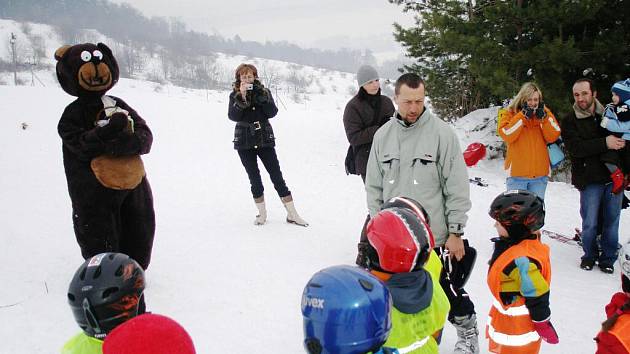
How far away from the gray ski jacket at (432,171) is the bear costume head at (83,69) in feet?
7.70

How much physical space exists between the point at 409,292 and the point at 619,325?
1035 mm

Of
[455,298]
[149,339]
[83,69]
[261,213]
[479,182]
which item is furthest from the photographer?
[479,182]

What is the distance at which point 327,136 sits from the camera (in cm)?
1465

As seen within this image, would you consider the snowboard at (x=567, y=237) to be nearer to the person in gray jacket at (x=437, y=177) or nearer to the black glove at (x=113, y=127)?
the person in gray jacket at (x=437, y=177)

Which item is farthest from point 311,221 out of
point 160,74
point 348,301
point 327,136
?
point 160,74

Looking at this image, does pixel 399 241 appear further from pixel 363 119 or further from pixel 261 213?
pixel 261 213

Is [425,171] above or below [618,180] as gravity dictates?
above

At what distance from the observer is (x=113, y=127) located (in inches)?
132

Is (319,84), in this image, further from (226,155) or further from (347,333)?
(347,333)

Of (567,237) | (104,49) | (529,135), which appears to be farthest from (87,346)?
(567,237)

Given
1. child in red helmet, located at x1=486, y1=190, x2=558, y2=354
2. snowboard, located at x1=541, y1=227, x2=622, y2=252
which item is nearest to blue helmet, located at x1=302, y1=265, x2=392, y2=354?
child in red helmet, located at x1=486, y1=190, x2=558, y2=354

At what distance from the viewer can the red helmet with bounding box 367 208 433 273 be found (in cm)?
187

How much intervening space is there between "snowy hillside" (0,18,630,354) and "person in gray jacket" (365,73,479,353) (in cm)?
42

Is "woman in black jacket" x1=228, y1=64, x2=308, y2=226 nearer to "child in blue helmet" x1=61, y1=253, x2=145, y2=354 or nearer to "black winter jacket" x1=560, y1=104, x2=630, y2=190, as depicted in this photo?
"black winter jacket" x1=560, y1=104, x2=630, y2=190
